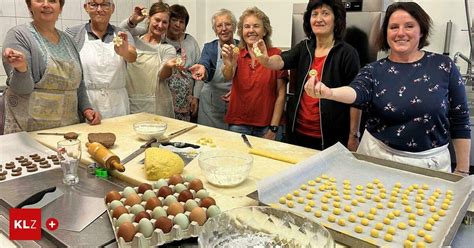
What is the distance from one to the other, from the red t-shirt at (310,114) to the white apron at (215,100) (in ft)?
2.56

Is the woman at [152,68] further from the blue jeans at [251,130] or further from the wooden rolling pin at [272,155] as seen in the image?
→ the wooden rolling pin at [272,155]

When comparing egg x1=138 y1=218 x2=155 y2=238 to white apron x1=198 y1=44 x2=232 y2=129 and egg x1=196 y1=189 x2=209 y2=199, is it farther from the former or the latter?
white apron x1=198 y1=44 x2=232 y2=129

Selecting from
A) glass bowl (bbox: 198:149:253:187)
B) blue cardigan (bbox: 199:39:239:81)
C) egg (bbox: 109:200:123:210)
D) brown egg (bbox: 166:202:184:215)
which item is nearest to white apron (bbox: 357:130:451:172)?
glass bowl (bbox: 198:149:253:187)

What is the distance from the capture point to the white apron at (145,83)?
2541 millimetres

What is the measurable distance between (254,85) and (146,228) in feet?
5.53

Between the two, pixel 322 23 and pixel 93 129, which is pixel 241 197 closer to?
pixel 93 129

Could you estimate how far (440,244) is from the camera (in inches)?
33.1

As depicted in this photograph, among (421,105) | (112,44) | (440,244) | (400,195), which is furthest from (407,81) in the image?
(112,44)

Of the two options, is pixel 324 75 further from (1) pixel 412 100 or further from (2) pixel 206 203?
(2) pixel 206 203

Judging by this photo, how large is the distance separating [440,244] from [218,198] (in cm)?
59

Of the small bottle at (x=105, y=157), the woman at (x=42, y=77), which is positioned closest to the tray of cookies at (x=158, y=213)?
the small bottle at (x=105, y=157)

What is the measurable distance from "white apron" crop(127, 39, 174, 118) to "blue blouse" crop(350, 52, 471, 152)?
4.84 ft

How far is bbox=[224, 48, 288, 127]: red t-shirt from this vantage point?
2.39 m

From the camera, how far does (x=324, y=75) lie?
2.01 metres
